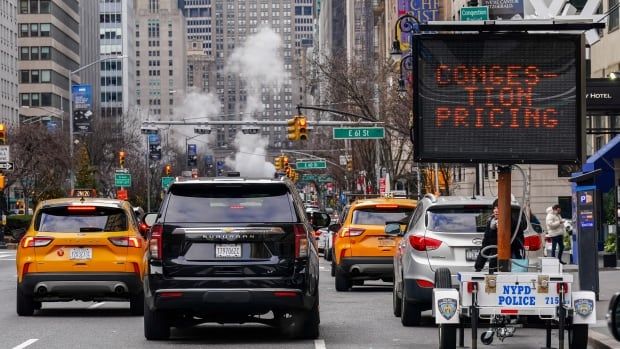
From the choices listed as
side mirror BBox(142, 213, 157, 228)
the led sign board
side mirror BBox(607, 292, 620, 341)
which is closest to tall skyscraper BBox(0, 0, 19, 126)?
side mirror BBox(142, 213, 157, 228)

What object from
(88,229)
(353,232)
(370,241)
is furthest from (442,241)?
(353,232)

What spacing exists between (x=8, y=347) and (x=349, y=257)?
11834 millimetres

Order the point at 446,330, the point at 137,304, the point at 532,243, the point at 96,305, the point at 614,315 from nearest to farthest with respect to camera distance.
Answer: the point at 614,315 < the point at 446,330 < the point at 532,243 < the point at 137,304 < the point at 96,305

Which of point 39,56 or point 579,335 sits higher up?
point 39,56

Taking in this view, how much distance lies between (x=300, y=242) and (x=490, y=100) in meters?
2.81

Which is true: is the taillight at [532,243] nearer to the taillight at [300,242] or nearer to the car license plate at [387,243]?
the taillight at [300,242]

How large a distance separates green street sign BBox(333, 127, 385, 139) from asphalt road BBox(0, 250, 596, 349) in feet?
Result: 90.5

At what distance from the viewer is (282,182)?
16.0 metres

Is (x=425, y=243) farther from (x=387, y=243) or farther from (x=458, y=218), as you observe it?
(x=387, y=243)

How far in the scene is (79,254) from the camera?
2062cm

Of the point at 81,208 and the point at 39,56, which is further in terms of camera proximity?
the point at 39,56

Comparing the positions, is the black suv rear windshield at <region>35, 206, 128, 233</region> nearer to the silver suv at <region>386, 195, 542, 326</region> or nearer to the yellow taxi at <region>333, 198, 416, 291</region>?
the silver suv at <region>386, 195, 542, 326</region>

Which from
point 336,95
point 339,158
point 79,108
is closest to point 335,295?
point 336,95

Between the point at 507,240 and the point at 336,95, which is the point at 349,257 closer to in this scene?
the point at 507,240
